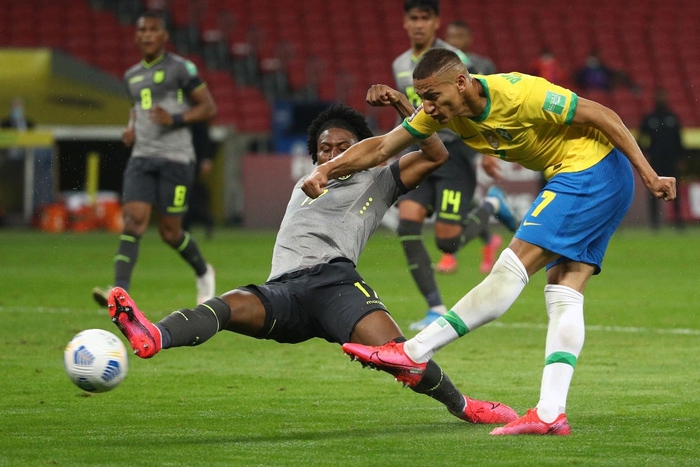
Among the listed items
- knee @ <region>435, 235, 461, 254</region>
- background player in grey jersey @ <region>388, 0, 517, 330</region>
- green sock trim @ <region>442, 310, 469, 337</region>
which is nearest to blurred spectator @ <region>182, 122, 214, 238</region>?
background player in grey jersey @ <region>388, 0, 517, 330</region>

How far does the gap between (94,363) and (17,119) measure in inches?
728

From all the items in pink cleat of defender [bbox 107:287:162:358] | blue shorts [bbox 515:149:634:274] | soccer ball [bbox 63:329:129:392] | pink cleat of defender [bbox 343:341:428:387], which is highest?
blue shorts [bbox 515:149:634:274]

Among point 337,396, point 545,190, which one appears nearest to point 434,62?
point 545,190

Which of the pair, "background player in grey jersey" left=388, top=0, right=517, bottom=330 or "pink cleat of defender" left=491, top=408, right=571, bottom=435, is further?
"background player in grey jersey" left=388, top=0, right=517, bottom=330

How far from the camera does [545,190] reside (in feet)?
16.9

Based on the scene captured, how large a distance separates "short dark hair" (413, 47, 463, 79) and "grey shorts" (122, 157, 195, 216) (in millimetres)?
5223

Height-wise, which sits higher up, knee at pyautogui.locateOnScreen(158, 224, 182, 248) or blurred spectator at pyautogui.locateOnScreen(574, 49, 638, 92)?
knee at pyautogui.locateOnScreen(158, 224, 182, 248)

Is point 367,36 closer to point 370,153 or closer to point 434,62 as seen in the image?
point 370,153

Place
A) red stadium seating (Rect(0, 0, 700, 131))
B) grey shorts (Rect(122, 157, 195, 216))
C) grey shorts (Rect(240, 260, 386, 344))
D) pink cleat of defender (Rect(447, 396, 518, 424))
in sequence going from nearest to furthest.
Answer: grey shorts (Rect(240, 260, 386, 344)) → pink cleat of defender (Rect(447, 396, 518, 424)) → grey shorts (Rect(122, 157, 195, 216)) → red stadium seating (Rect(0, 0, 700, 131))

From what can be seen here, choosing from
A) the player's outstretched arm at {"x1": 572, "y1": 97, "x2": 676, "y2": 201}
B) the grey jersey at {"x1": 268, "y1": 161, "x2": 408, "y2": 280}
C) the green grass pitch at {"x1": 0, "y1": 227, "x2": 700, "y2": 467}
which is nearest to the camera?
the green grass pitch at {"x1": 0, "y1": 227, "x2": 700, "y2": 467}

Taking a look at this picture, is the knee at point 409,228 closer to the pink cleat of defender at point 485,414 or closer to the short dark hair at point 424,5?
the short dark hair at point 424,5

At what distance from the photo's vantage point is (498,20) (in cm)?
2867

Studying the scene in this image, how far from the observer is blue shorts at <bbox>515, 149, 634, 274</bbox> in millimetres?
5039

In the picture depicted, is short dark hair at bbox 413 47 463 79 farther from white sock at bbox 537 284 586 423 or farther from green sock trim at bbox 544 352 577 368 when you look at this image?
green sock trim at bbox 544 352 577 368
